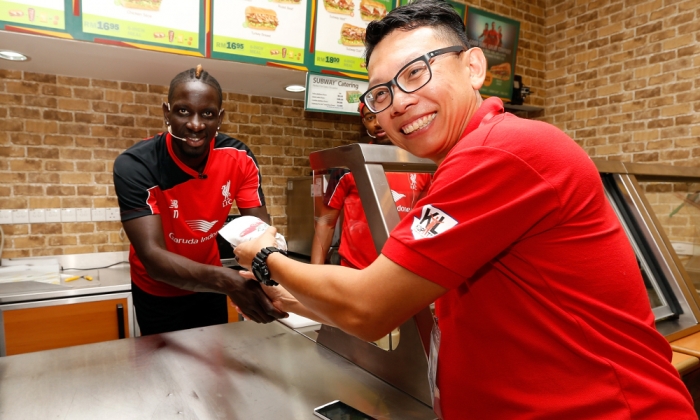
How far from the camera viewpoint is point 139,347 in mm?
1384

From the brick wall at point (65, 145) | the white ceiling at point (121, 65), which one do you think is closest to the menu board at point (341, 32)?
the white ceiling at point (121, 65)

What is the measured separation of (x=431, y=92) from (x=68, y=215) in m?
3.01

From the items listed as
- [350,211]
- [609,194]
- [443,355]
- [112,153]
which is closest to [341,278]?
[443,355]

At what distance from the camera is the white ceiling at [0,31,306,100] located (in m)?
2.45

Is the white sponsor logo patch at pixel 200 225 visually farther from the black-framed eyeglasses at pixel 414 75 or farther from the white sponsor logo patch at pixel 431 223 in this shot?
the white sponsor logo patch at pixel 431 223

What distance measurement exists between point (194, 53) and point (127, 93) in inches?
34.2

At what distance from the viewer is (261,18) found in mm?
2838

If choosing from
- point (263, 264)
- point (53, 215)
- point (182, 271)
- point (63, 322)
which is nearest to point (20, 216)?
point (53, 215)

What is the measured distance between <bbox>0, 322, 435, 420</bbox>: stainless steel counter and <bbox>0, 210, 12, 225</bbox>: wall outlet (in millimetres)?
2037

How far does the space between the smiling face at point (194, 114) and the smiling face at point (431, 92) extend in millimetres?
1132

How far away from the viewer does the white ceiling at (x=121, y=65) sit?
2.45m

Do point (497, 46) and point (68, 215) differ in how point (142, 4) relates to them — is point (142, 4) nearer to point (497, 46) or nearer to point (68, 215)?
point (68, 215)

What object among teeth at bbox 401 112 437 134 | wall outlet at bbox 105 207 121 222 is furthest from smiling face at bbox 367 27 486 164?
wall outlet at bbox 105 207 121 222

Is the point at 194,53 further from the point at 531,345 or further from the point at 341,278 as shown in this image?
the point at 531,345
